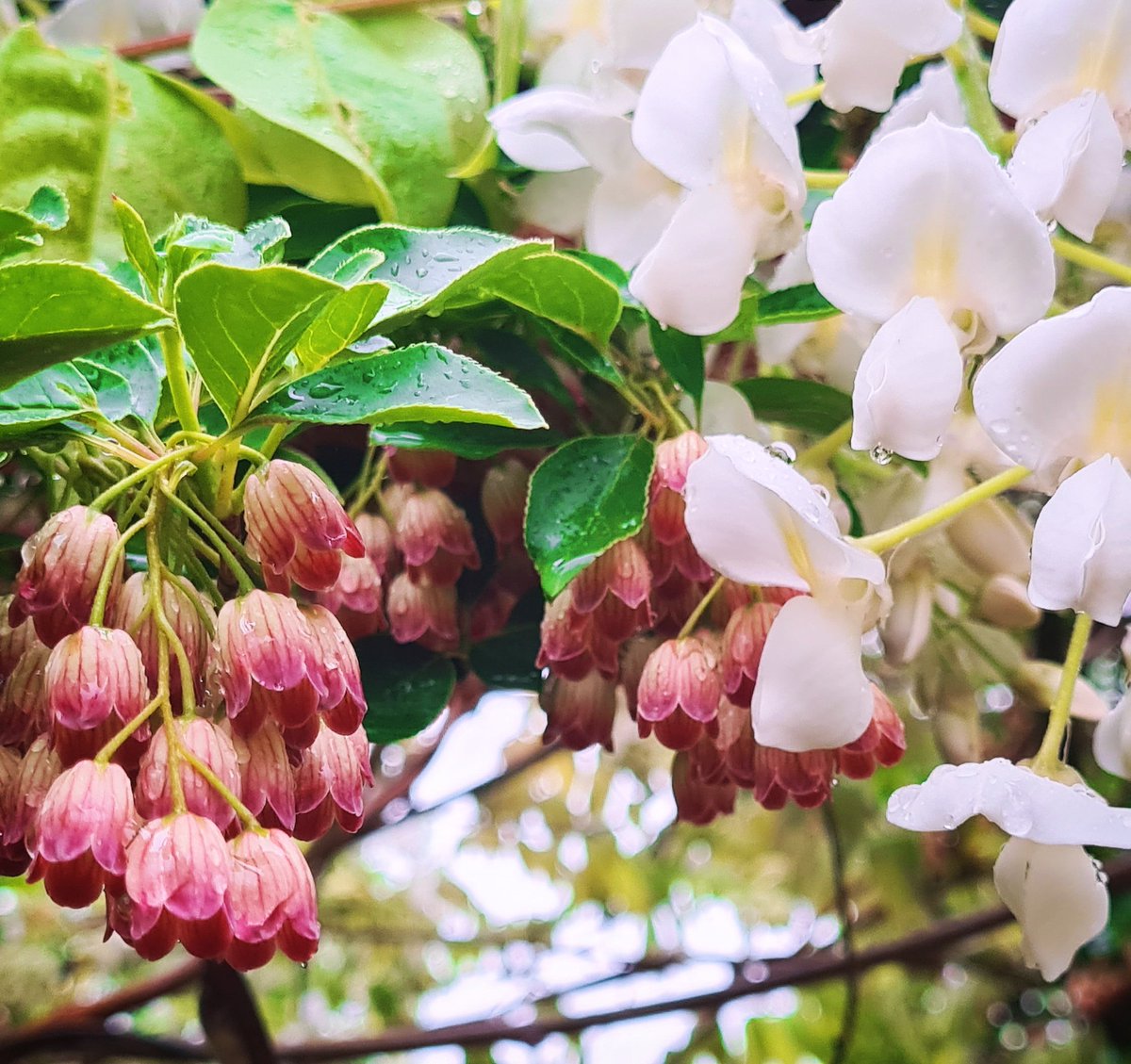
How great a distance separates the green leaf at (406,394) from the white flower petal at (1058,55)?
220mm

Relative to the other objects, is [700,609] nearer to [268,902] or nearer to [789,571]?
[789,571]

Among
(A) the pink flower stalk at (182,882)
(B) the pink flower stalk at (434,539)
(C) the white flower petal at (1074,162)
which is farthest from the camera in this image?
(B) the pink flower stalk at (434,539)

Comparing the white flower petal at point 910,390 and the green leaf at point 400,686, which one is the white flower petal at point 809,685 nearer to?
the white flower petal at point 910,390

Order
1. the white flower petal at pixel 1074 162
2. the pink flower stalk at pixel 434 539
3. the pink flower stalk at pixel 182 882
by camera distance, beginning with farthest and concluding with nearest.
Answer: the pink flower stalk at pixel 434 539 < the white flower petal at pixel 1074 162 < the pink flower stalk at pixel 182 882

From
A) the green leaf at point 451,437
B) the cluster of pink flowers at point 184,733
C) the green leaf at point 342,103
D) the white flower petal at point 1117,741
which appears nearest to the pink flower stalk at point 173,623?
the cluster of pink flowers at point 184,733

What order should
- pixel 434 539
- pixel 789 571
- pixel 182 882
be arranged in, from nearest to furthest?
pixel 182 882
pixel 789 571
pixel 434 539

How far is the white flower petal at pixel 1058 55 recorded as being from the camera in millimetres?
421

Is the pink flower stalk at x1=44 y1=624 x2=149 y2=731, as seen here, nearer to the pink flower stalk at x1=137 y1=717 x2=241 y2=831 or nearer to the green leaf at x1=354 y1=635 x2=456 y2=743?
the pink flower stalk at x1=137 y1=717 x2=241 y2=831

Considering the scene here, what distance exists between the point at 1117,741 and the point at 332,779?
0.29 meters

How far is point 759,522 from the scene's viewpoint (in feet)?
1.26

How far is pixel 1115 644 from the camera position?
884 millimetres

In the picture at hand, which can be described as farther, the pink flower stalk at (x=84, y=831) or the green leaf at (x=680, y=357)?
the green leaf at (x=680, y=357)

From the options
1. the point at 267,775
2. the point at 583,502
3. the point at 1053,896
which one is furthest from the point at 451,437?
the point at 1053,896

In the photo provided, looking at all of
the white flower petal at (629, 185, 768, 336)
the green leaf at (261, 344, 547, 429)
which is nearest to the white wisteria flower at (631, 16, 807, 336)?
the white flower petal at (629, 185, 768, 336)
